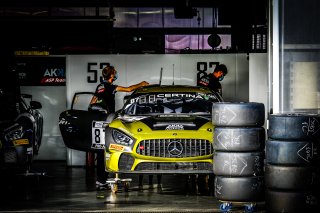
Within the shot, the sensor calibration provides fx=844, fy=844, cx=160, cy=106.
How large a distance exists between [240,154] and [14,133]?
4.83m

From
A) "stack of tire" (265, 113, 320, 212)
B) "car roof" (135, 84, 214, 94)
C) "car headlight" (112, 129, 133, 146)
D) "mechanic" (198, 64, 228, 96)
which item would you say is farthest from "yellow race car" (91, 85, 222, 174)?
"mechanic" (198, 64, 228, 96)

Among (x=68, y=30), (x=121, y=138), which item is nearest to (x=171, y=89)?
(x=121, y=138)

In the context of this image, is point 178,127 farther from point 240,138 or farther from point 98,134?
point 240,138

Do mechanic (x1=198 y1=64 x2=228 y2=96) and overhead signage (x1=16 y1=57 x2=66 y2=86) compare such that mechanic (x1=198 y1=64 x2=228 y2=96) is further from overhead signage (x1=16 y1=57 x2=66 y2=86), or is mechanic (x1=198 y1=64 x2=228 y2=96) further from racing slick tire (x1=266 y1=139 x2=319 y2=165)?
racing slick tire (x1=266 y1=139 x2=319 y2=165)

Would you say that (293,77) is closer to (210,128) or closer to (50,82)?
(210,128)

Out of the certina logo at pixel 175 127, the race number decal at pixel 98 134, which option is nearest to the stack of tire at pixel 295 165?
the certina logo at pixel 175 127

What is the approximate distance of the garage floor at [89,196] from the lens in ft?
36.6

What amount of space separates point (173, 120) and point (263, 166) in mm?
2615

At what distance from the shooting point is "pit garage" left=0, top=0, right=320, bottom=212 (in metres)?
10.3

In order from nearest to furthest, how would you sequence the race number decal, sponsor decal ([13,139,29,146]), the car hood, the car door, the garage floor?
the garage floor < the car hood < the race number decal < sponsor decal ([13,139,29,146]) < the car door

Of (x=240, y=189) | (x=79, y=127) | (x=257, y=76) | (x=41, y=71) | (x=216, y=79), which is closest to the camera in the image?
(x=240, y=189)

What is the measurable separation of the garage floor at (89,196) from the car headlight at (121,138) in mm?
822

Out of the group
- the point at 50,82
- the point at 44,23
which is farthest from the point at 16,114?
the point at 44,23

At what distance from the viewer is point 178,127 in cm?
1248
